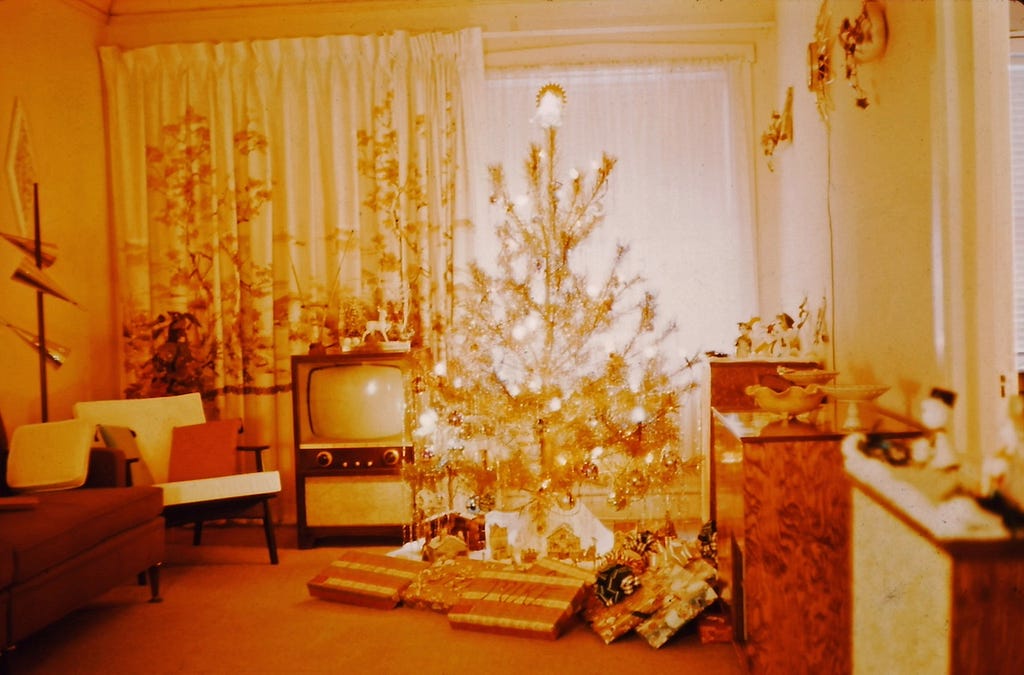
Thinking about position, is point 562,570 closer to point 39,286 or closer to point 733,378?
point 733,378

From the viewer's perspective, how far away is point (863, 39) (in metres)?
2.66

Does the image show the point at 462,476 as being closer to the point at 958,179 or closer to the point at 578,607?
the point at 578,607

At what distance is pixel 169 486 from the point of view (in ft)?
11.5

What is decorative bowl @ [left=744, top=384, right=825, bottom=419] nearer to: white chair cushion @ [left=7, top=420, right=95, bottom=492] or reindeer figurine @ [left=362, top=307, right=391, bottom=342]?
reindeer figurine @ [left=362, top=307, right=391, bottom=342]

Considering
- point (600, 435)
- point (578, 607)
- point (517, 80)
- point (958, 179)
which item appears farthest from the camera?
point (517, 80)

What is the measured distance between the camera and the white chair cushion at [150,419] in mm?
3846

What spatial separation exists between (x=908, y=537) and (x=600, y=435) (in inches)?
81.5

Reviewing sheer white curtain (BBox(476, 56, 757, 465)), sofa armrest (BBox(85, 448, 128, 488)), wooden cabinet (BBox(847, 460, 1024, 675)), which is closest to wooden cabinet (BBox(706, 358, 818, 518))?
sheer white curtain (BBox(476, 56, 757, 465))

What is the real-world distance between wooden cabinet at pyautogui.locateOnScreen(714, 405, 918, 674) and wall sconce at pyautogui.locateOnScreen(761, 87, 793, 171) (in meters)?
2.10

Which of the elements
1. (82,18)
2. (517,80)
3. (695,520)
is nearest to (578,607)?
(695,520)

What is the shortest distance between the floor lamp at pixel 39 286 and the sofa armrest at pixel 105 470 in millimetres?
765

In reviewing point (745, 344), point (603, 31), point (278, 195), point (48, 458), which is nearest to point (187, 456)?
point (48, 458)

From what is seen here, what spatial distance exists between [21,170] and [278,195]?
1.28 meters

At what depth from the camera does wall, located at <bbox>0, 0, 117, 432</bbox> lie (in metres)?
3.92
